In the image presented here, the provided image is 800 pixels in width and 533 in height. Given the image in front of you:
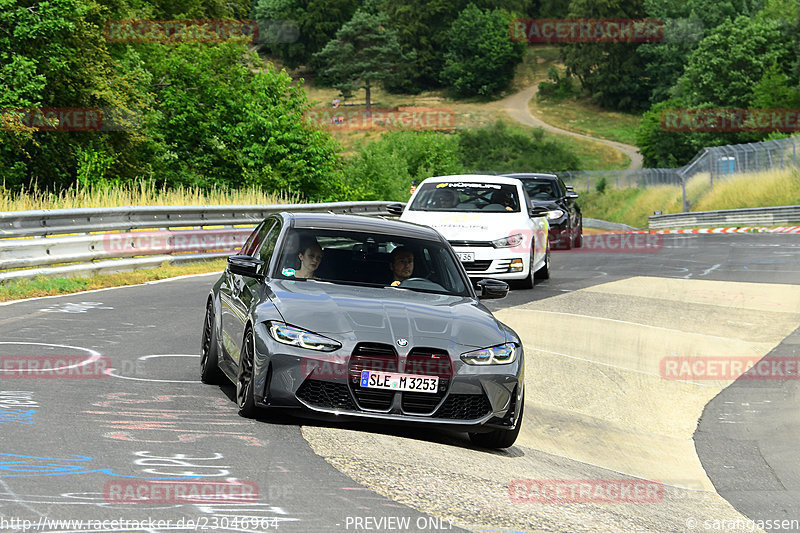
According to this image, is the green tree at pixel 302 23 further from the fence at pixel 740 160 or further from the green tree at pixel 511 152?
the fence at pixel 740 160

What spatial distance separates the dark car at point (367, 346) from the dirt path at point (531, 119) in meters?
110

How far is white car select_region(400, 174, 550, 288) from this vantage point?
17.8m

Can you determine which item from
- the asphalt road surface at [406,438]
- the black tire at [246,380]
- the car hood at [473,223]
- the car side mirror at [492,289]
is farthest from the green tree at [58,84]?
the black tire at [246,380]

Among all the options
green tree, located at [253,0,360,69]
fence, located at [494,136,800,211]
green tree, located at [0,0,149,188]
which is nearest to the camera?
green tree, located at [0,0,149,188]

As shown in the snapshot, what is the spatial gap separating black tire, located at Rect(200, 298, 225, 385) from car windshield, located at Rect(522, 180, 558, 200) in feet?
56.9

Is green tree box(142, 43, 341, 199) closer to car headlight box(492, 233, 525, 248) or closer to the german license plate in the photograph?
car headlight box(492, 233, 525, 248)

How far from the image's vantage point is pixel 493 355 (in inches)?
309

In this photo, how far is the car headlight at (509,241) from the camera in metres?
17.8

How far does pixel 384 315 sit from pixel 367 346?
386 millimetres

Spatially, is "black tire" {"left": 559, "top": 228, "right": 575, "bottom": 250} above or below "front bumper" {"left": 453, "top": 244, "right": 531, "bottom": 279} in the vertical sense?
below

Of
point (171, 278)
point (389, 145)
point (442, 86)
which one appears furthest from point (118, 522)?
point (442, 86)

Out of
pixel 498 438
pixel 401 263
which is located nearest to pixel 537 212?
pixel 401 263

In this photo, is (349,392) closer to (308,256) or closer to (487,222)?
(308,256)

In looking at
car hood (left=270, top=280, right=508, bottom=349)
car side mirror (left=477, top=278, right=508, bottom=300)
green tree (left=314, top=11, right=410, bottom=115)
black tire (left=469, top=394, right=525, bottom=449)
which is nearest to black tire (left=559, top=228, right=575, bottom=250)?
car side mirror (left=477, top=278, right=508, bottom=300)
